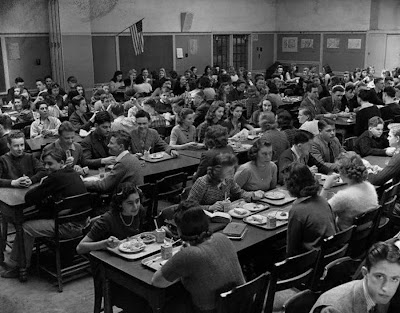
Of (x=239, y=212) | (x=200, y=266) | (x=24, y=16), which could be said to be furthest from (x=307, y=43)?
(x=200, y=266)

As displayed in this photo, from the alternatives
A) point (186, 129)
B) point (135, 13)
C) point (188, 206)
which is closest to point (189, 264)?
point (188, 206)

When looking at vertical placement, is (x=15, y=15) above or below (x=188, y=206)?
above

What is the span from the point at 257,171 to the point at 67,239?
6.94ft

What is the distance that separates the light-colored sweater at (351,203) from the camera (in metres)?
4.68

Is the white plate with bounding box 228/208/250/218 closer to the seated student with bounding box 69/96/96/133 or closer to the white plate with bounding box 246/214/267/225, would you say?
the white plate with bounding box 246/214/267/225

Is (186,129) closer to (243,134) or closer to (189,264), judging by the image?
(243,134)

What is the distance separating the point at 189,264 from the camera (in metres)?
3.31

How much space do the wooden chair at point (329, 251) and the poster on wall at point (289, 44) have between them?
1649 centimetres

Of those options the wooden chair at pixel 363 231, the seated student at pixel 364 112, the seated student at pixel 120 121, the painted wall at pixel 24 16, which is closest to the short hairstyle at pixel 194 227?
the wooden chair at pixel 363 231

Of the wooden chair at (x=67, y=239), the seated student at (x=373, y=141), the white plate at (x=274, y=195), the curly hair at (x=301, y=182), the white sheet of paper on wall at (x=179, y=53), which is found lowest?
the wooden chair at (x=67, y=239)

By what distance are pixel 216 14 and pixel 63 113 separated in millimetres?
9379

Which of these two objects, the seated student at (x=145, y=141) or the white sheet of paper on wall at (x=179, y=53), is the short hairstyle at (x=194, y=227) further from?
the white sheet of paper on wall at (x=179, y=53)

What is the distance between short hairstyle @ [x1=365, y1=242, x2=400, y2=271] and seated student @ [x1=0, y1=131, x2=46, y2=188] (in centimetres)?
404

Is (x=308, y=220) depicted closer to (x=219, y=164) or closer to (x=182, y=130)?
(x=219, y=164)
